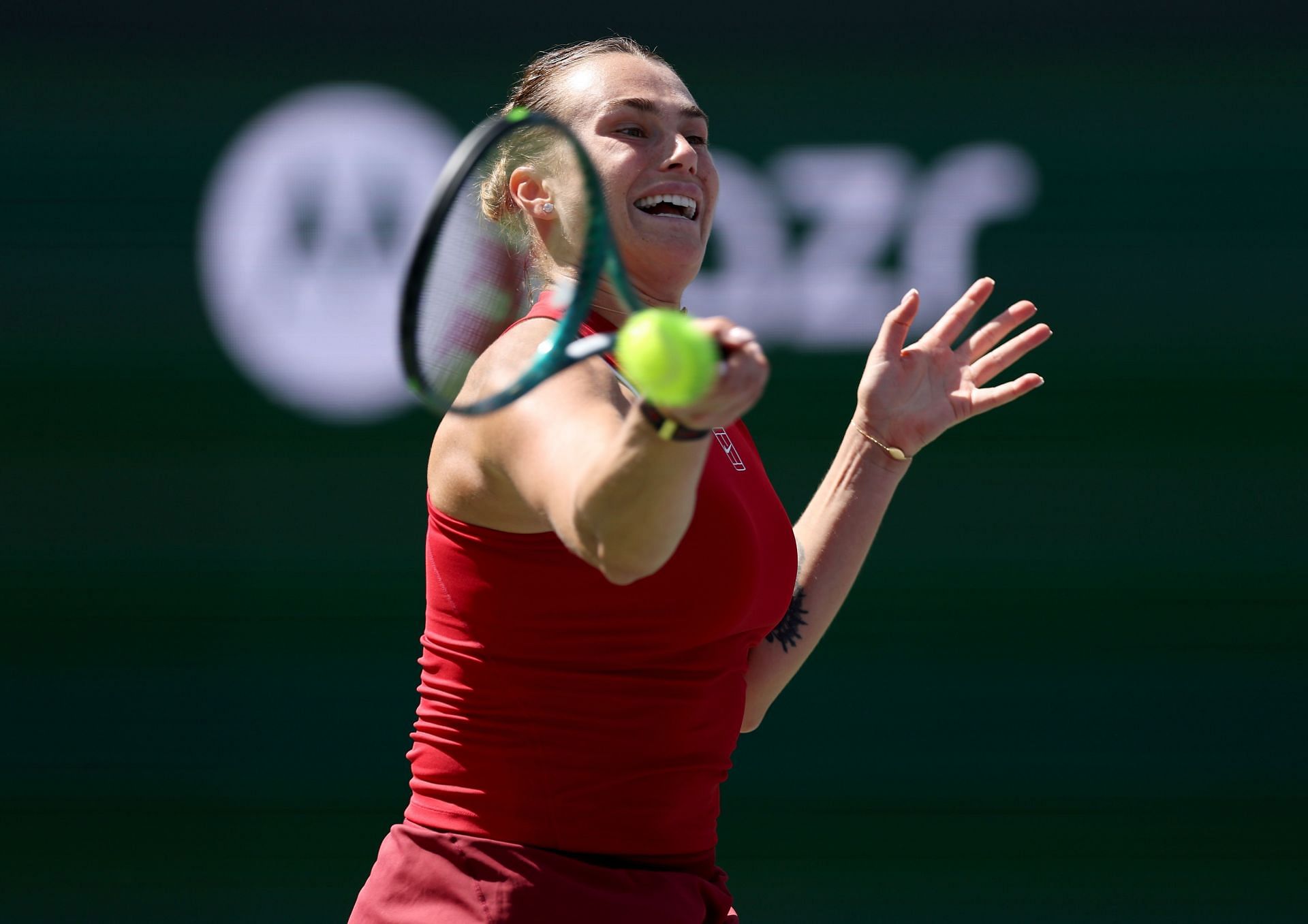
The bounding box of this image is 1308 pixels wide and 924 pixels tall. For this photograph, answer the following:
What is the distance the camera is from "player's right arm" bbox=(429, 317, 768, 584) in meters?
1.27

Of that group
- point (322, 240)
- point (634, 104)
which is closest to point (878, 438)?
point (634, 104)

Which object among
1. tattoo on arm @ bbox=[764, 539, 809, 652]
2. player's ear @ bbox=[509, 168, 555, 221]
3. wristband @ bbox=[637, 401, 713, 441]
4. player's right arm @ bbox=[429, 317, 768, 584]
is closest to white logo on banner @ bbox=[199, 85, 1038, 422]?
tattoo on arm @ bbox=[764, 539, 809, 652]

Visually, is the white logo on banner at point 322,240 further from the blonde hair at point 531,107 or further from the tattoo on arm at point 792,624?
the tattoo on arm at point 792,624

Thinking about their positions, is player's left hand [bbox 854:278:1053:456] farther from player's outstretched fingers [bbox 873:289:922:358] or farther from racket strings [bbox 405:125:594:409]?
racket strings [bbox 405:125:594:409]

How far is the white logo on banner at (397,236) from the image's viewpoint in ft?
12.0

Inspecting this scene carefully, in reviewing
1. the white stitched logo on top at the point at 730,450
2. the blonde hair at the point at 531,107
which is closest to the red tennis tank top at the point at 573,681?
the white stitched logo on top at the point at 730,450

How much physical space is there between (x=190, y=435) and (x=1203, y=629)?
2704 millimetres

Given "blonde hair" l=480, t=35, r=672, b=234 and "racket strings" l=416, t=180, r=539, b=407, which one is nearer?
"racket strings" l=416, t=180, r=539, b=407

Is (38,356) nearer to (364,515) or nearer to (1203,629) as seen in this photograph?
(364,515)

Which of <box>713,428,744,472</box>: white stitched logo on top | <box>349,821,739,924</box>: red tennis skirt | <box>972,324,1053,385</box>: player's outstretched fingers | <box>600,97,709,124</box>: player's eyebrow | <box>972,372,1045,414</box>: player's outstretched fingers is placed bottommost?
<box>349,821,739,924</box>: red tennis skirt

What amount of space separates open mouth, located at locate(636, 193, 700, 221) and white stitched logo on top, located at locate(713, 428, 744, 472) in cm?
29

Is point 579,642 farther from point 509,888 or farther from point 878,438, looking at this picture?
point 878,438

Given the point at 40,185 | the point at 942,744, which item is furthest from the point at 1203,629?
the point at 40,185

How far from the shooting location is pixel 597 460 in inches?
52.6
